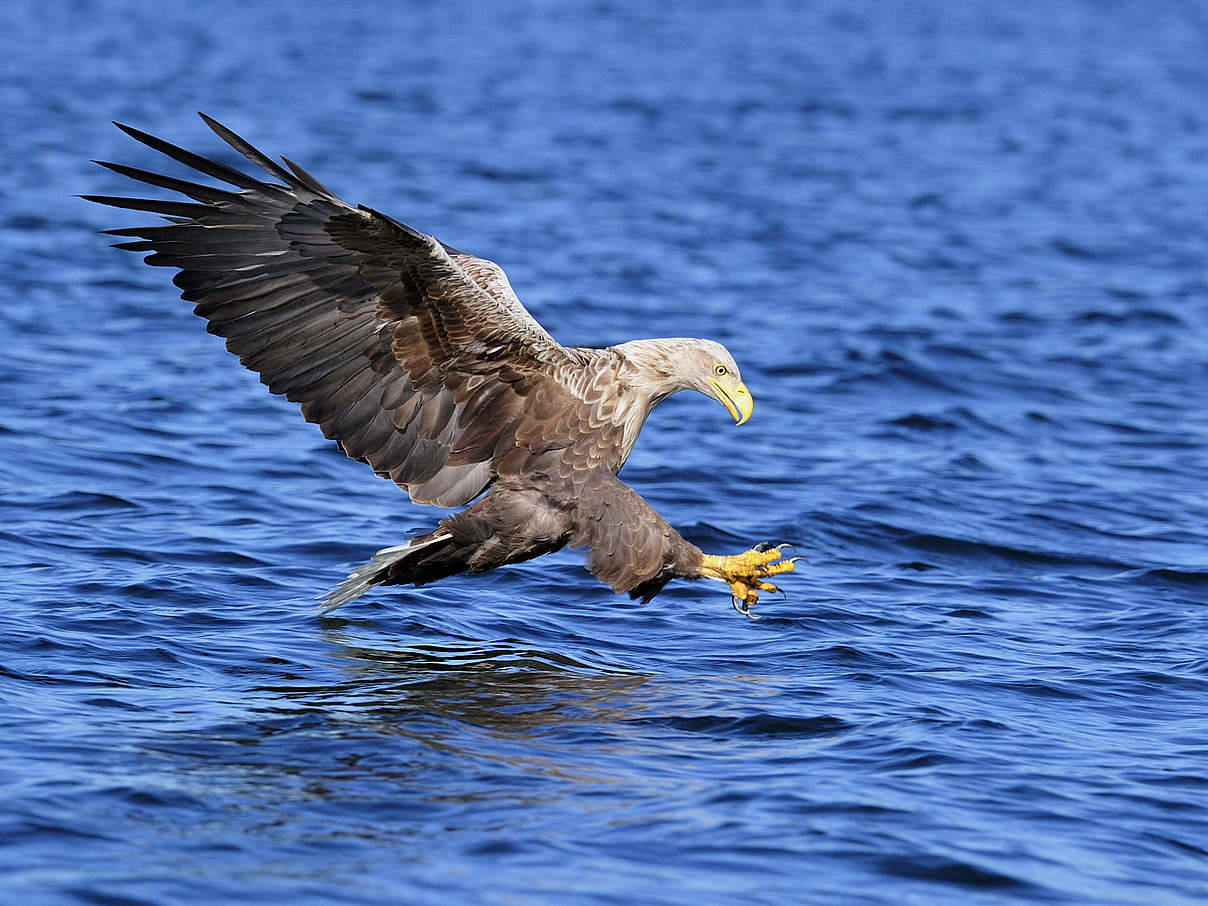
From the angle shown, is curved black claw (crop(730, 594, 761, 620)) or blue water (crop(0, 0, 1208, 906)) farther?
curved black claw (crop(730, 594, 761, 620))

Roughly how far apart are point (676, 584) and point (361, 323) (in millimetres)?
2121

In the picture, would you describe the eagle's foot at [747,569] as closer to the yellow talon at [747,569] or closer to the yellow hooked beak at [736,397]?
the yellow talon at [747,569]

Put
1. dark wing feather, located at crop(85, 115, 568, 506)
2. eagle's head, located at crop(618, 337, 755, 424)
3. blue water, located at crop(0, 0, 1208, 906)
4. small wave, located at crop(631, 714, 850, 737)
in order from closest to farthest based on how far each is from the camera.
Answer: blue water, located at crop(0, 0, 1208, 906) < small wave, located at crop(631, 714, 850, 737) < dark wing feather, located at crop(85, 115, 568, 506) < eagle's head, located at crop(618, 337, 755, 424)

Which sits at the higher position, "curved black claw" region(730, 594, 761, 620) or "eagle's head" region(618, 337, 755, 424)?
"eagle's head" region(618, 337, 755, 424)

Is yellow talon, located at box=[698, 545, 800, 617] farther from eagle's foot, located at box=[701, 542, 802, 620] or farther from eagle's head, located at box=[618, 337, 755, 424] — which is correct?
eagle's head, located at box=[618, 337, 755, 424]

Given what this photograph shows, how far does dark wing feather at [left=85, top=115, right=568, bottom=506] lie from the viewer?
17.0 ft

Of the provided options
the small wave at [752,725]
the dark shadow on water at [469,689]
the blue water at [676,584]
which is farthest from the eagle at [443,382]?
the small wave at [752,725]

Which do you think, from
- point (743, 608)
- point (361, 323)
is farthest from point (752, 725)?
point (361, 323)

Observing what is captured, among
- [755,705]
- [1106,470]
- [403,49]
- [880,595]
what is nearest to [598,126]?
[403,49]

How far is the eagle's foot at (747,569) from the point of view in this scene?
5539 mm

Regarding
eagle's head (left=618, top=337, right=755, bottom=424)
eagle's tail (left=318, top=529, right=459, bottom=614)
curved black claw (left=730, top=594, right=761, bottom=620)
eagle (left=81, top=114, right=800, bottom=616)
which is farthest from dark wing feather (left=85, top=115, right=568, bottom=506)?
curved black claw (left=730, top=594, right=761, bottom=620)

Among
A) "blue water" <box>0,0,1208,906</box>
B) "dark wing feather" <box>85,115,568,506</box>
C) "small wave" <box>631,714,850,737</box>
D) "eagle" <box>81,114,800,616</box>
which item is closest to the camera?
"blue water" <box>0,0,1208,906</box>

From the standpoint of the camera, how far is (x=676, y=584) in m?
6.93

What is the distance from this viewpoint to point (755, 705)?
5.12 m
